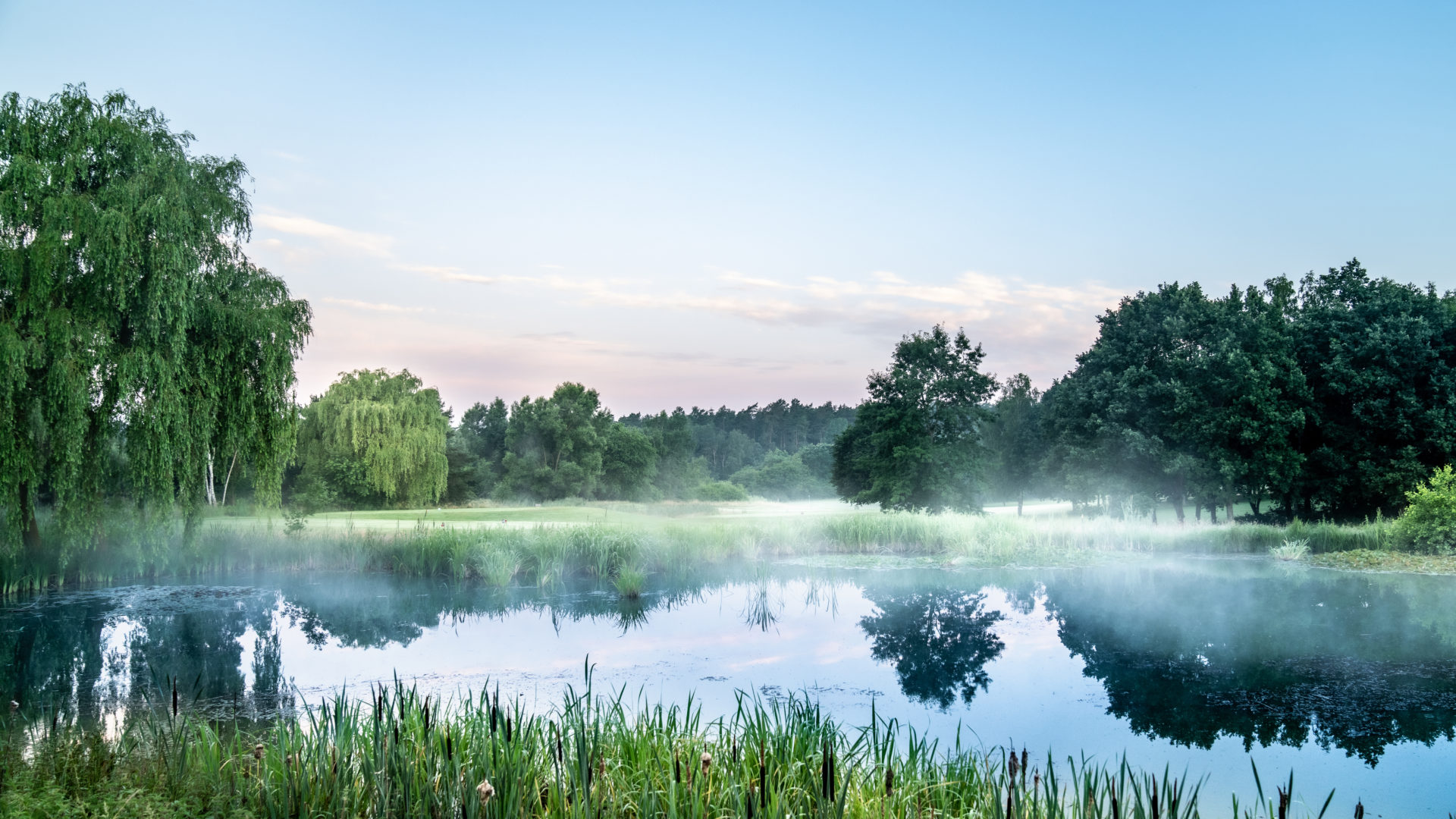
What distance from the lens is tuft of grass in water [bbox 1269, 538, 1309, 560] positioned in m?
17.4

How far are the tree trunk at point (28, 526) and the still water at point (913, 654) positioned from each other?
3.11 feet

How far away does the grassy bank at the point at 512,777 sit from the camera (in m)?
3.34

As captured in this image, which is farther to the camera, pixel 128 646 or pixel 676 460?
pixel 676 460

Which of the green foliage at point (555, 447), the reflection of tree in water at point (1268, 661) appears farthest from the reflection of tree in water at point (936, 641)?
the green foliage at point (555, 447)

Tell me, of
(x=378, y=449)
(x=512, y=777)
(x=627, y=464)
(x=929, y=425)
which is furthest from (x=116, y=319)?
(x=627, y=464)

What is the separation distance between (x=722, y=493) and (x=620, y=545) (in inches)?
1386

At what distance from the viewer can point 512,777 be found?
347 cm

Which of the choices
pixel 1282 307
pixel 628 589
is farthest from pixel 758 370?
pixel 628 589

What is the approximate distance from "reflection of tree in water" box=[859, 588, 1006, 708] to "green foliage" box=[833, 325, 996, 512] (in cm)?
1524

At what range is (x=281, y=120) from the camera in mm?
15766

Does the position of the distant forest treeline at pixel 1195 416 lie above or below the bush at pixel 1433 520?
above

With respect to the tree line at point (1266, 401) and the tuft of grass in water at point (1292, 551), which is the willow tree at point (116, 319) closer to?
the tuft of grass in water at point (1292, 551)

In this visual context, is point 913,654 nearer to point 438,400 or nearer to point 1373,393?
point 1373,393

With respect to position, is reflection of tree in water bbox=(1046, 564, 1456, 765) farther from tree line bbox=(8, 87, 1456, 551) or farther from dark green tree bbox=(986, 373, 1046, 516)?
dark green tree bbox=(986, 373, 1046, 516)
